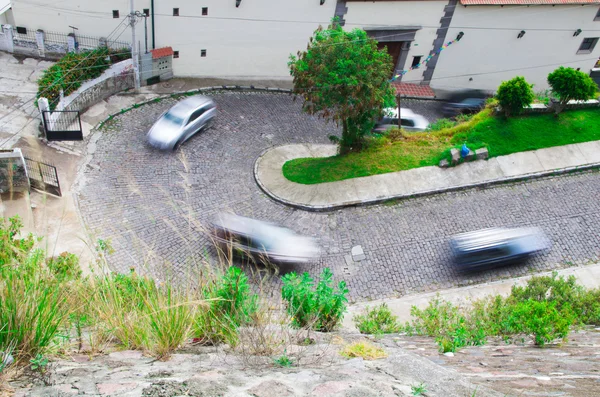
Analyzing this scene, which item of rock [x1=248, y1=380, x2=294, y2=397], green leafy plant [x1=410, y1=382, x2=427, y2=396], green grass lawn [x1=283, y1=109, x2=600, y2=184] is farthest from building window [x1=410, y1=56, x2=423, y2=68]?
rock [x1=248, y1=380, x2=294, y2=397]

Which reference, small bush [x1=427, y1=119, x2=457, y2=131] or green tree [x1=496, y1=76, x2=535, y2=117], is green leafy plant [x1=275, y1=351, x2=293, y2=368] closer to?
small bush [x1=427, y1=119, x2=457, y2=131]

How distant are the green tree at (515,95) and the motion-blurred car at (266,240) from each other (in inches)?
505

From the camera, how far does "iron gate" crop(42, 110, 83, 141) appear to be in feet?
72.3

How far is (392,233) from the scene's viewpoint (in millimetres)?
20219

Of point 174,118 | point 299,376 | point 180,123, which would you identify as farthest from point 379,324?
point 174,118

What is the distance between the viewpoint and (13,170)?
18625mm

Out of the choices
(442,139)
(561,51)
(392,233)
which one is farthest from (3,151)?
(561,51)

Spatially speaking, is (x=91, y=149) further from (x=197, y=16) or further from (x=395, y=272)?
(x=395, y=272)

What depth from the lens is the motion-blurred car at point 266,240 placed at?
18.0 meters

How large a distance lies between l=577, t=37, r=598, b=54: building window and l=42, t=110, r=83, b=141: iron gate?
97.7ft

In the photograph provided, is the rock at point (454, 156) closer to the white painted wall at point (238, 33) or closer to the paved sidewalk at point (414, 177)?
the paved sidewalk at point (414, 177)

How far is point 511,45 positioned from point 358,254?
63.3 ft

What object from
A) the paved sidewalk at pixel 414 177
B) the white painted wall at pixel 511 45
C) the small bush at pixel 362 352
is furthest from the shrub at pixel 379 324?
the white painted wall at pixel 511 45

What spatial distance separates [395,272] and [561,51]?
21.8 m
